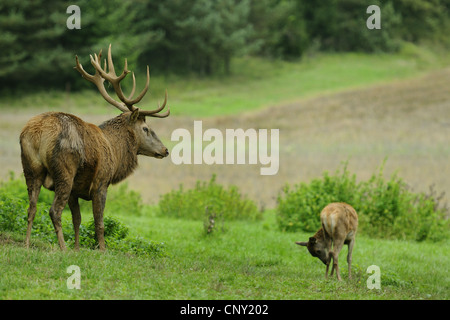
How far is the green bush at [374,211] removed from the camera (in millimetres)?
17203

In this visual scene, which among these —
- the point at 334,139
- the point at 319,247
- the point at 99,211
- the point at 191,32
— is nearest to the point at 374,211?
the point at 319,247

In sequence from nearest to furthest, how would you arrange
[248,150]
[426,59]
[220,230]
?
1. [220,230]
2. [248,150]
3. [426,59]

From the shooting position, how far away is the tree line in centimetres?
4734

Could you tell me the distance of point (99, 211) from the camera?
1066cm

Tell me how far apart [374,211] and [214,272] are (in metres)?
8.72

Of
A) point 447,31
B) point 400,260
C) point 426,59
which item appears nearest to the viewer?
point 400,260

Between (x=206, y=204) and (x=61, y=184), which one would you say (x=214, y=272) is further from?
(x=206, y=204)

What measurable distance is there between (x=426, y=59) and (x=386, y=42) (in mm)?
4511

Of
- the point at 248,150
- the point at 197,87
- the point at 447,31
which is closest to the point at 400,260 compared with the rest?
the point at 248,150

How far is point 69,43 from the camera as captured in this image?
5009cm

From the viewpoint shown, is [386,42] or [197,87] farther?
[386,42]

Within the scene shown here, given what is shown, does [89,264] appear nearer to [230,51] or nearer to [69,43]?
[69,43]

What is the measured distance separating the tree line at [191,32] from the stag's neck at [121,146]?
115ft

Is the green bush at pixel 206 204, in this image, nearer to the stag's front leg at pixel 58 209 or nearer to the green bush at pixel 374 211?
the green bush at pixel 374 211
